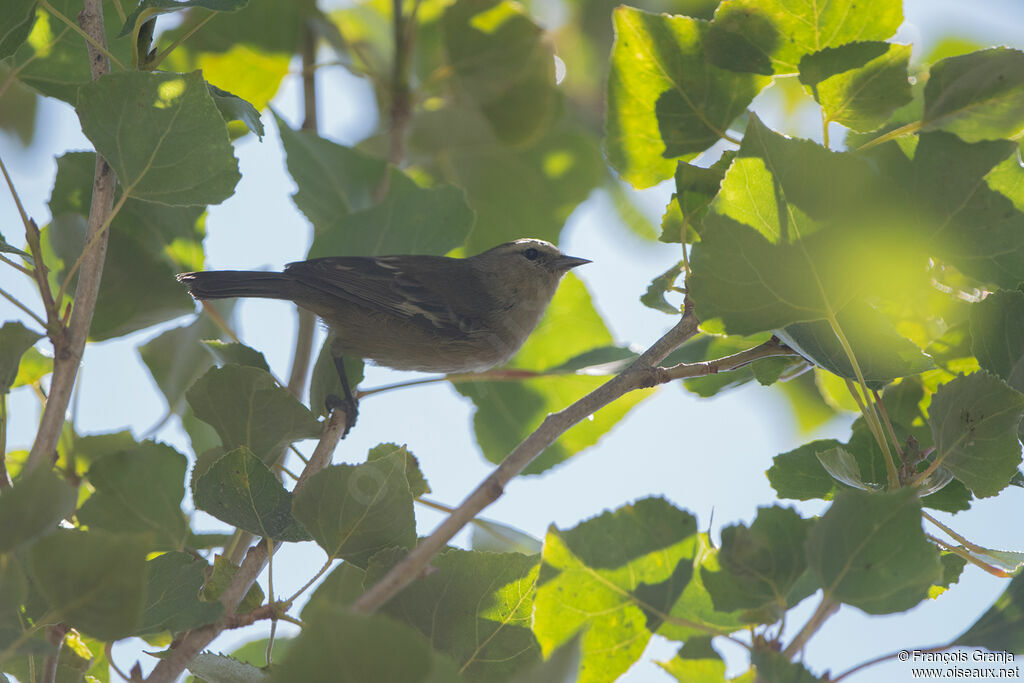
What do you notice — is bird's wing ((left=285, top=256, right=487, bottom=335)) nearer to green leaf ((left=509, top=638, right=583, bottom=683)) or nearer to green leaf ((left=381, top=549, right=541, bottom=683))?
green leaf ((left=381, top=549, right=541, bottom=683))

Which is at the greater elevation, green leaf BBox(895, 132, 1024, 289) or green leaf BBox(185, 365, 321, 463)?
green leaf BBox(895, 132, 1024, 289)

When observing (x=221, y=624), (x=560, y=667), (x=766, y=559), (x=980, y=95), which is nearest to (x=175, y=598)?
(x=221, y=624)

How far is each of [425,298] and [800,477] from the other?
2422 millimetres

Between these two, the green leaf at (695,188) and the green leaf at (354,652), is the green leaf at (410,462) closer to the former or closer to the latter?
the green leaf at (354,652)

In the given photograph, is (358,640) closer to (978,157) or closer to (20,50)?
(978,157)

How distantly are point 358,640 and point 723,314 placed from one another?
2.99 feet

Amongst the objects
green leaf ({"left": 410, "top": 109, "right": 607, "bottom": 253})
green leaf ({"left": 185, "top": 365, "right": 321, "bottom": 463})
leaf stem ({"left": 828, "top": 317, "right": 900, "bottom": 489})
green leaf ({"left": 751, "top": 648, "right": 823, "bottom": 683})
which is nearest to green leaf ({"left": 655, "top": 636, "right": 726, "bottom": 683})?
green leaf ({"left": 751, "top": 648, "right": 823, "bottom": 683})

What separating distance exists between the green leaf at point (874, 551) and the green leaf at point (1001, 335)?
55 cm

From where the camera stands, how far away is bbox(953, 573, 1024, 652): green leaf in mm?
1554

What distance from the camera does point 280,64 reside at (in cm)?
371

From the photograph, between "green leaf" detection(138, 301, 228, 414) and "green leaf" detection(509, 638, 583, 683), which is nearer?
"green leaf" detection(509, 638, 583, 683)

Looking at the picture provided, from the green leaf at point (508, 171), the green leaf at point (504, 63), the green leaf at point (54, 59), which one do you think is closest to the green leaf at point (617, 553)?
the green leaf at point (54, 59)

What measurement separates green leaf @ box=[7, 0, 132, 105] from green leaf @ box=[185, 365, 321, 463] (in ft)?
2.97

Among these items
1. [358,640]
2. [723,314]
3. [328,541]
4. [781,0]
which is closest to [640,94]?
[781,0]
